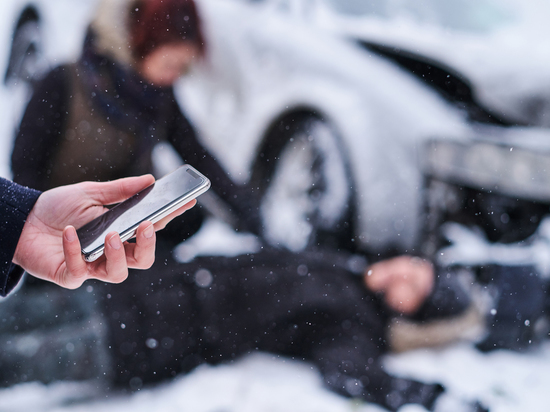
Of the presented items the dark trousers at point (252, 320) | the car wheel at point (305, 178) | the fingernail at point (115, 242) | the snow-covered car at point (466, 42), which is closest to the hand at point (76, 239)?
the fingernail at point (115, 242)

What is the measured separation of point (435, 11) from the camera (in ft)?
4.37

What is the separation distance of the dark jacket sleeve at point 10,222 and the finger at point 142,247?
16 centimetres

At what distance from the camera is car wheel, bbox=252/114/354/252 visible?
1359 mm

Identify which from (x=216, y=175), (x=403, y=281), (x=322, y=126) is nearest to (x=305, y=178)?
(x=322, y=126)

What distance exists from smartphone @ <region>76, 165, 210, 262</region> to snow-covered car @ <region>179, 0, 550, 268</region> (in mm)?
627

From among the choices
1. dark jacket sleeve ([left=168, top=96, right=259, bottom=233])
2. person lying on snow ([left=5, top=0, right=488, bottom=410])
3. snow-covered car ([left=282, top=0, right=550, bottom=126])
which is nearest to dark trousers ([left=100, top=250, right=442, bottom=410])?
person lying on snow ([left=5, top=0, right=488, bottom=410])

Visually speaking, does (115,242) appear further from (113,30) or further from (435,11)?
(435,11)

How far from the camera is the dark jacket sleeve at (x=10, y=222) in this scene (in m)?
0.60

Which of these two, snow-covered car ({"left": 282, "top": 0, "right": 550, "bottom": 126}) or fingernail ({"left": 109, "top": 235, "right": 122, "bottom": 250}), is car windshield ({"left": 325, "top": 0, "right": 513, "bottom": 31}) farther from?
fingernail ({"left": 109, "top": 235, "right": 122, "bottom": 250})

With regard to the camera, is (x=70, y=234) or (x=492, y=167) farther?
(x=492, y=167)

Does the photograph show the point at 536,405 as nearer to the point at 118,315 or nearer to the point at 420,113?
the point at 420,113

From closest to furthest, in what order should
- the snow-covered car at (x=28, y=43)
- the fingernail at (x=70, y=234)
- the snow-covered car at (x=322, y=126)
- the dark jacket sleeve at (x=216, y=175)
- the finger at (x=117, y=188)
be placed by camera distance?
the fingernail at (x=70, y=234) → the finger at (x=117, y=188) → the snow-covered car at (x=28, y=43) → the dark jacket sleeve at (x=216, y=175) → the snow-covered car at (x=322, y=126)

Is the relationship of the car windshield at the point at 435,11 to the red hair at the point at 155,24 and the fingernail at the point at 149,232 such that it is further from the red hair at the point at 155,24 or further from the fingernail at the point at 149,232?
the fingernail at the point at 149,232

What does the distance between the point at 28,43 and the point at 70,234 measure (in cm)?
73
